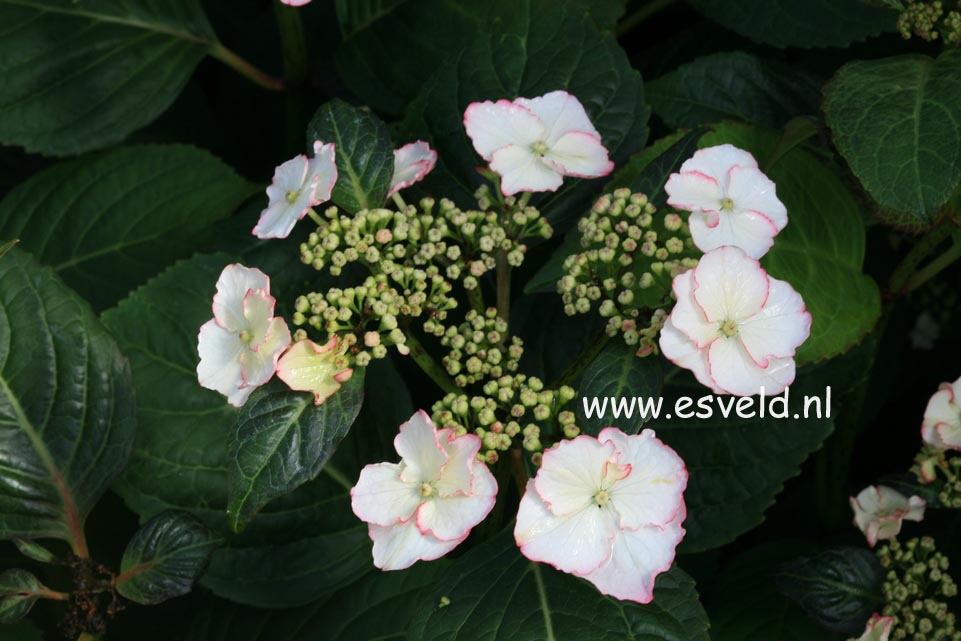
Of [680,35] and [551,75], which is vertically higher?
[551,75]

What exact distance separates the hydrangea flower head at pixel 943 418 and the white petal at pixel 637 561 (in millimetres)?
308

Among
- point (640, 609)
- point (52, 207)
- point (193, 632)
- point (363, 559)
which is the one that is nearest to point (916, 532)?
point (640, 609)

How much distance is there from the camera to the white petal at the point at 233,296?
79cm

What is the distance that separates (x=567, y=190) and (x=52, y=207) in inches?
26.9

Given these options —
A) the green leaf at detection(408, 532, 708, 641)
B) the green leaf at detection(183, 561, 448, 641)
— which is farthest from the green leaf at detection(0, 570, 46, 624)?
the green leaf at detection(408, 532, 708, 641)

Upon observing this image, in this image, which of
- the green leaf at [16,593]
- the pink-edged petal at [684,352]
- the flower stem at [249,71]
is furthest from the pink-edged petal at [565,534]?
the flower stem at [249,71]

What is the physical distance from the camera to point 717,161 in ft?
2.75

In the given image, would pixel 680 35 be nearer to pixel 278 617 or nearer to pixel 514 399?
pixel 514 399

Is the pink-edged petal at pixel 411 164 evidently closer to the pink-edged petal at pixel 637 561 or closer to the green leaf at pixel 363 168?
the green leaf at pixel 363 168

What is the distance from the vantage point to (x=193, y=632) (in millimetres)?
1114

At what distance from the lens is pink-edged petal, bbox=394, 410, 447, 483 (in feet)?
2.44

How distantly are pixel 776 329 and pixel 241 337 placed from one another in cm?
38

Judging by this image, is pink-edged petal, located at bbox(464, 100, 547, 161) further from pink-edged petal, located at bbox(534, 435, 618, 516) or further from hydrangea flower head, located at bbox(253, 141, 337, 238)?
pink-edged petal, located at bbox(534, 435, 618, 516)

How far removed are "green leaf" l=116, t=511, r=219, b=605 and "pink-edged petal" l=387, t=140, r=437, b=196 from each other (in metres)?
0.34
